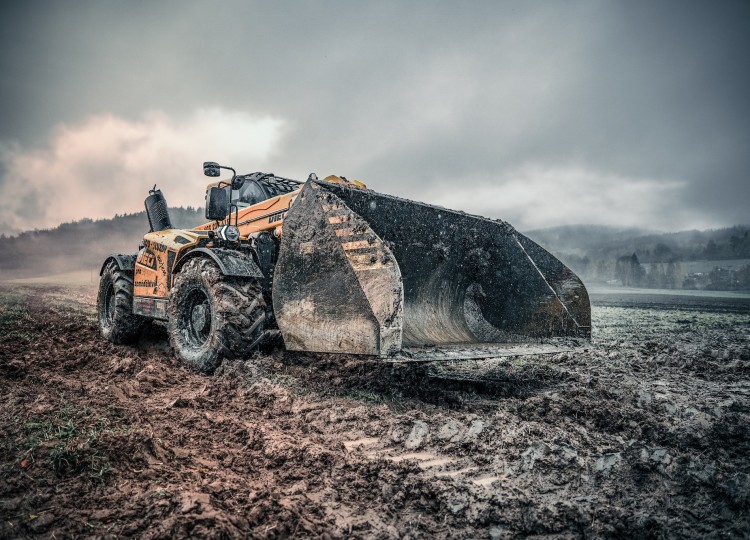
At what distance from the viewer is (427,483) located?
2396mm

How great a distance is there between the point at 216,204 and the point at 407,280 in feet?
7.22

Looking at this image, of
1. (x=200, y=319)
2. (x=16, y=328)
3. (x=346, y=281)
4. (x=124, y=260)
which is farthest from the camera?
(x=16, y=328)

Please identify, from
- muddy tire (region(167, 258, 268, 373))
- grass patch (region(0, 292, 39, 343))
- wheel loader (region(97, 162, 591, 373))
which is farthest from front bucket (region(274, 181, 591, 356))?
grass patch (region(0, 292, 39, 343))

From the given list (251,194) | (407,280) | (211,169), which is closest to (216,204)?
(211,169)

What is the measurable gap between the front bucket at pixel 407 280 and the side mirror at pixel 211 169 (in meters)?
1.34

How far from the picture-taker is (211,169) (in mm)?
4613

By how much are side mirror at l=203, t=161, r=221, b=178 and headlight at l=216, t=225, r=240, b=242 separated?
587mm

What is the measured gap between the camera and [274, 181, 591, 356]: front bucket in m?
3.24

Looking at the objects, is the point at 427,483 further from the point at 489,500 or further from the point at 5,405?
the point at 5,405

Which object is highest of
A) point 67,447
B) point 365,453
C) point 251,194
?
point 251,194

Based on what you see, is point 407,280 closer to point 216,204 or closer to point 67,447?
point 216,204

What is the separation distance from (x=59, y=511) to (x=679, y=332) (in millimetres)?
9786

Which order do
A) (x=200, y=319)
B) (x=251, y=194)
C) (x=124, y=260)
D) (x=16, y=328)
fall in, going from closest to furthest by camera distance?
(x=200, y=319), (x=251, y=194), (x=124, y=260), (x=16, y=328)

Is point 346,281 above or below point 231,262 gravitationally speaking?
below
